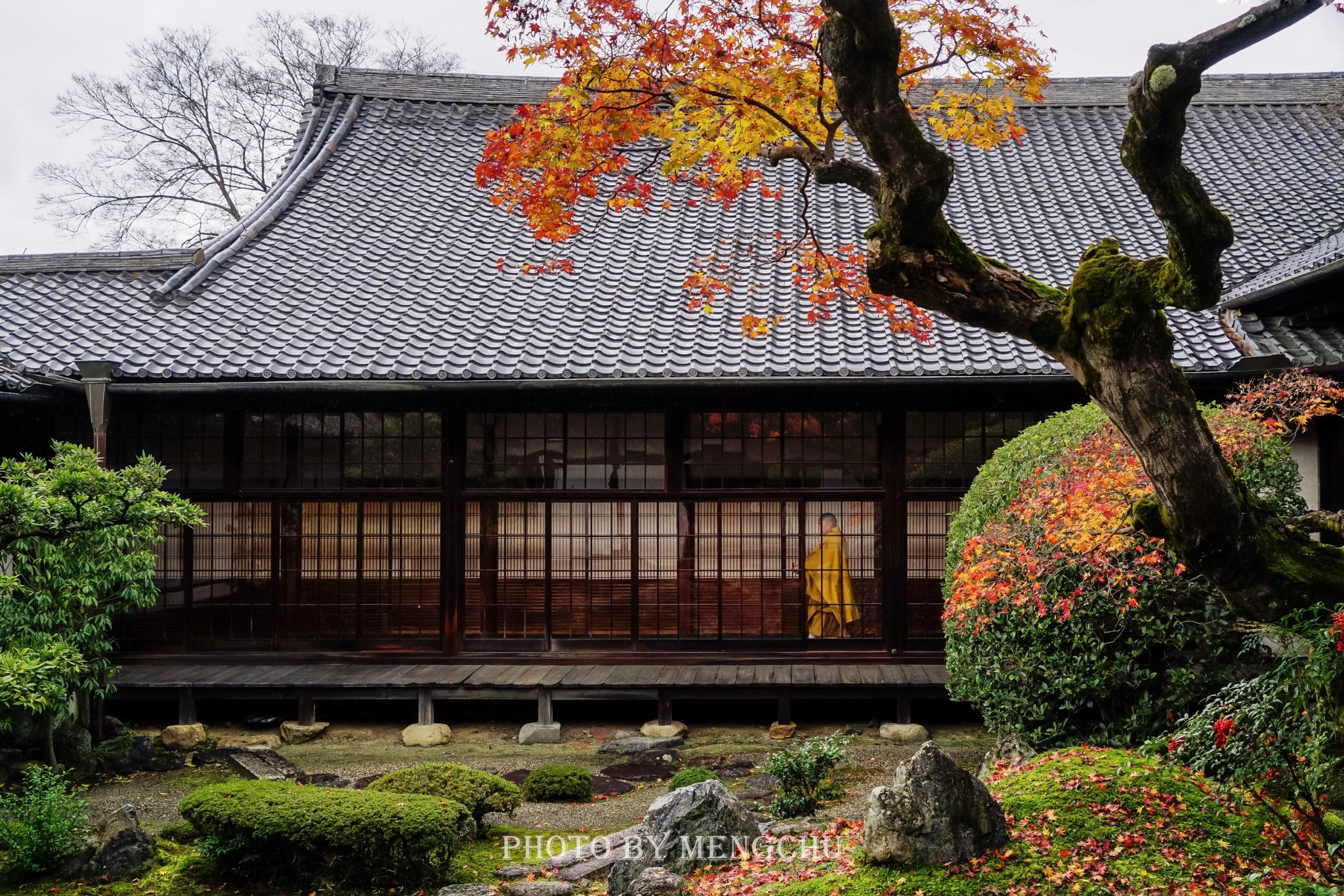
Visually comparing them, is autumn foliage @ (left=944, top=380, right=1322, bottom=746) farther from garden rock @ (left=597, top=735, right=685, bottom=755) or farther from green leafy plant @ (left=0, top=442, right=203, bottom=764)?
green leafy plant @ (left=0, top=442, right=203, bottom=764)

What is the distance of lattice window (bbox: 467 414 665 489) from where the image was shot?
35.7 feet

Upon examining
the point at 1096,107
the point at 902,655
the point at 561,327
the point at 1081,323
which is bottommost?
the point at 902,655

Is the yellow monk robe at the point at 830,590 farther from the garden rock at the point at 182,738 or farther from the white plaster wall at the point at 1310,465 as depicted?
the garden rock at the point at 182,738

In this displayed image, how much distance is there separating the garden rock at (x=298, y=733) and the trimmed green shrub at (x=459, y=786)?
11.2ft

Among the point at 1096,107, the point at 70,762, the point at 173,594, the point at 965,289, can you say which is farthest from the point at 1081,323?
the point at 1096,107

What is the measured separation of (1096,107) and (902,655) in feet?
36.4

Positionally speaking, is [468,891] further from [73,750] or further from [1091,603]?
[73,750]

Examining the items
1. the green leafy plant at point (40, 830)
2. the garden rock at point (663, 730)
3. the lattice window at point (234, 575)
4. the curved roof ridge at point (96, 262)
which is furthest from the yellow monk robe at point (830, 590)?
the curved roof ridge at point (96, 262)

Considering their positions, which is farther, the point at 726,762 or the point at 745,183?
the point at 726,762

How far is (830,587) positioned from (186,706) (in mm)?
6973

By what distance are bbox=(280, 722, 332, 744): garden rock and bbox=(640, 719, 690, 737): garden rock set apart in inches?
135

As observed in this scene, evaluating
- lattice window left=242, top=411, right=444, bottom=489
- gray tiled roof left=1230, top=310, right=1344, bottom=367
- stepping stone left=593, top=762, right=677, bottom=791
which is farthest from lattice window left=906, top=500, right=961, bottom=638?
lattice window left=242, top=411, right=444, bottom=489

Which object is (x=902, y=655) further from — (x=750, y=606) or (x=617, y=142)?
(x=617, y=142)

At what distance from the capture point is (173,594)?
11008mm
